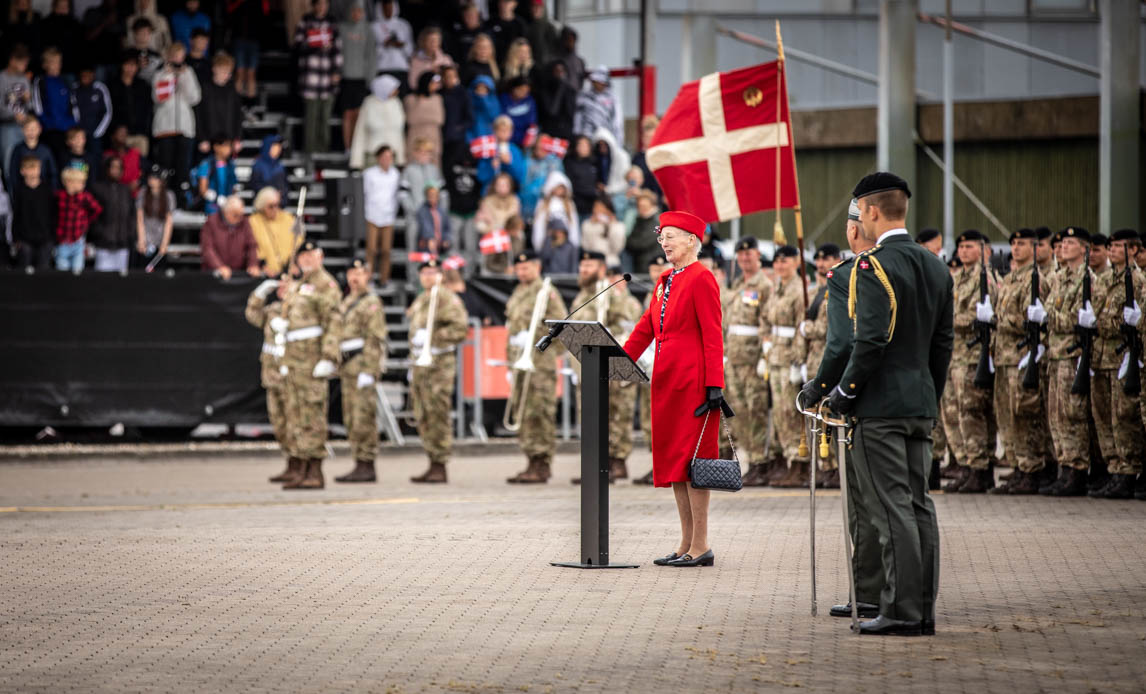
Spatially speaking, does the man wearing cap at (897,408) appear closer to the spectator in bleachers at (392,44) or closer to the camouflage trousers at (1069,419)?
the camouflage trousers at (1069,419)

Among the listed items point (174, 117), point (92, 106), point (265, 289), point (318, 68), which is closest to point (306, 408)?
point (265, 289)

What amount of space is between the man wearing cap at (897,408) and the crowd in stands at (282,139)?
561 inches

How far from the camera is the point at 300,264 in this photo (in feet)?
57.7

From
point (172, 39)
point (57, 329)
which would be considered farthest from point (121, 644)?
point (172, 39)

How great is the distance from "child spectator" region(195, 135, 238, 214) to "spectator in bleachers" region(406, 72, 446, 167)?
8.73ft

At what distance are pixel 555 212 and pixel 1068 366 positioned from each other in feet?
34.1

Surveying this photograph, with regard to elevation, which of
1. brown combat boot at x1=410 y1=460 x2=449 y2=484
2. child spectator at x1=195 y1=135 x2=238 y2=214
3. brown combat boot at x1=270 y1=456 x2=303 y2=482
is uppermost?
child spectator at x1=195 y1=135 x2=238 y2=214

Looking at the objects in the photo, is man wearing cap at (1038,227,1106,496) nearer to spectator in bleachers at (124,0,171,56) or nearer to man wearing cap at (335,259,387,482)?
man wearing cap at (335,259,387,482)

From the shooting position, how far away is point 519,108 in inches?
1014

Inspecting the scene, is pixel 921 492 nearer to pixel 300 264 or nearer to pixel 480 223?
pixel 300 264

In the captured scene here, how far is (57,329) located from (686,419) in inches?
490

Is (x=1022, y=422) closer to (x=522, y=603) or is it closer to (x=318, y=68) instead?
(x=522, y=603)

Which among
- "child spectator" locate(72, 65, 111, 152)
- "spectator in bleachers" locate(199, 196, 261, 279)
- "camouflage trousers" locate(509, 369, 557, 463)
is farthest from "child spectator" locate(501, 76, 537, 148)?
"camouflage trousers" locate(509, 369, 557, 463)

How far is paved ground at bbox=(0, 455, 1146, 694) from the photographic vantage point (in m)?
7.17
